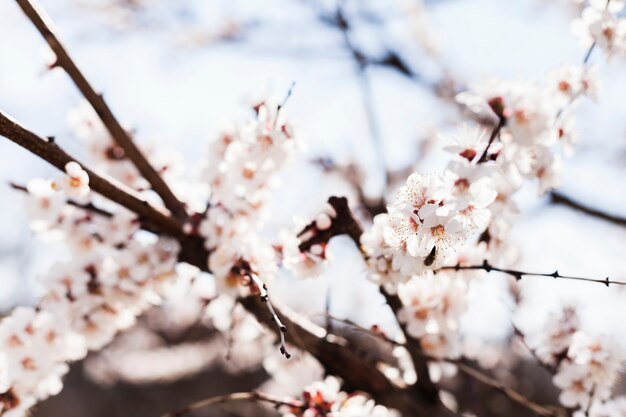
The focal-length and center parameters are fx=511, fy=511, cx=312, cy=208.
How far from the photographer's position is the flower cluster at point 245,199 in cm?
169

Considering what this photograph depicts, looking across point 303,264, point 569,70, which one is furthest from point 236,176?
point 569,70

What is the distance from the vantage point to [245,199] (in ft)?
6.32

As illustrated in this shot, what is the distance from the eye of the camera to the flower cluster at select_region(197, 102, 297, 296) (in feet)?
5.56

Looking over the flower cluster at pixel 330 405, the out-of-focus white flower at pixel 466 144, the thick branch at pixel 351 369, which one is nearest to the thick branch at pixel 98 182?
the thick branch at pixel 351 369

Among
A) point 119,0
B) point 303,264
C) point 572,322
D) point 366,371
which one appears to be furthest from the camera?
point 119,0

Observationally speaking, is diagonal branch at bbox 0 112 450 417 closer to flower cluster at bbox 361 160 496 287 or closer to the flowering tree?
the flowering tree

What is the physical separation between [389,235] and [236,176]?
0.80 metres

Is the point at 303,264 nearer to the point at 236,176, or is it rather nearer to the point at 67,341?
the point at 236,176

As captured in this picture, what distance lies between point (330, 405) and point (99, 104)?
3.86 ft

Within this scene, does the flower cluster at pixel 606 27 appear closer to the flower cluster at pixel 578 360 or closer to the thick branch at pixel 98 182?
the flower cluster at pixel 578 360

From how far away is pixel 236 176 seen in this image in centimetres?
187

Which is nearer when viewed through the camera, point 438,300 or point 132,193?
point 132,193

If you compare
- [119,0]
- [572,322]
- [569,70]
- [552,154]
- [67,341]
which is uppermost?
[119,0]

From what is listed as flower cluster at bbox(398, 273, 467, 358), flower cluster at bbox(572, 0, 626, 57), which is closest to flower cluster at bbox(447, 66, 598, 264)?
flower cluster at bbox(572, 0, 626, 57)
